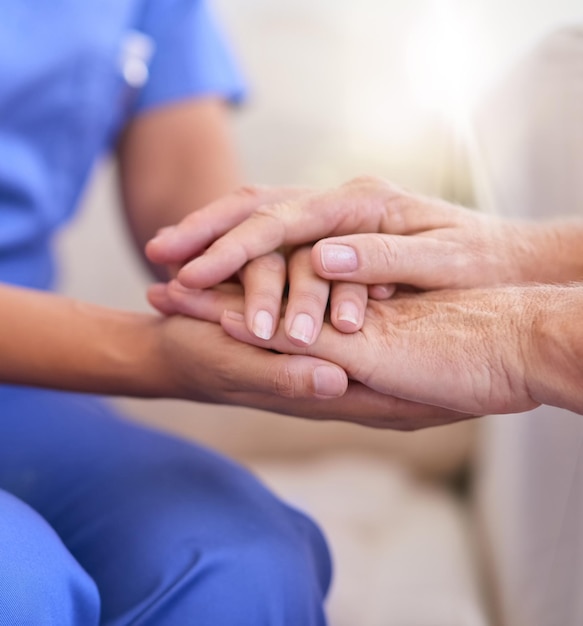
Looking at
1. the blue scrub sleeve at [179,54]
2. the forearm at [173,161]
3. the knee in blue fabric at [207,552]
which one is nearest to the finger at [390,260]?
the knee in blue fabric at [207,552]

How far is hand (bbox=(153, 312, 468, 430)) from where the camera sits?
0.54m

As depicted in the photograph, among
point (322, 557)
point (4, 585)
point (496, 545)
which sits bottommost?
point (496, 545)

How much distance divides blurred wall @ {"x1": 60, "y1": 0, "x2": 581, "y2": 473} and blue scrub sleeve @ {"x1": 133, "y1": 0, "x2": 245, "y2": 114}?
16 centimetres

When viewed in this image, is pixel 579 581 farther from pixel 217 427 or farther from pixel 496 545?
pixel 217 427

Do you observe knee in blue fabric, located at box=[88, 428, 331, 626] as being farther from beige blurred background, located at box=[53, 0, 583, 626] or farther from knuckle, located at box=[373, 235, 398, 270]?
beige blurred background, located at box=[53, 0, 583, 626]

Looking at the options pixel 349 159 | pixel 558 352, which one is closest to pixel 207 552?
pixel 558 352

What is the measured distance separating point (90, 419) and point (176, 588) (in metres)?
0.25

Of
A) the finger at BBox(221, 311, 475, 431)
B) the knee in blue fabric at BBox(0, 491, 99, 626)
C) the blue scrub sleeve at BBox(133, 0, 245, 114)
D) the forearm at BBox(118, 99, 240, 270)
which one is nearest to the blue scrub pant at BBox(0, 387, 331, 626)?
the knee in blue fabric at BBox(0, 491, 99, 626)

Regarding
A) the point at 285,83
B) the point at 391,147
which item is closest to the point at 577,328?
the point at 391,147

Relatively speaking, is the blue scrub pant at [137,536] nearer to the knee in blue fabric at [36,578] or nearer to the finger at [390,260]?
the knee in blue fabric at [36,578]

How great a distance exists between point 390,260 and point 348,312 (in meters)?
0.05

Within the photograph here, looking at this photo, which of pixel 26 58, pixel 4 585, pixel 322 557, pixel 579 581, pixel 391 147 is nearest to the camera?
pixel 4 585

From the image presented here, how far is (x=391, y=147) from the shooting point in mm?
1154

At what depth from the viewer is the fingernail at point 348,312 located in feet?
1.83
